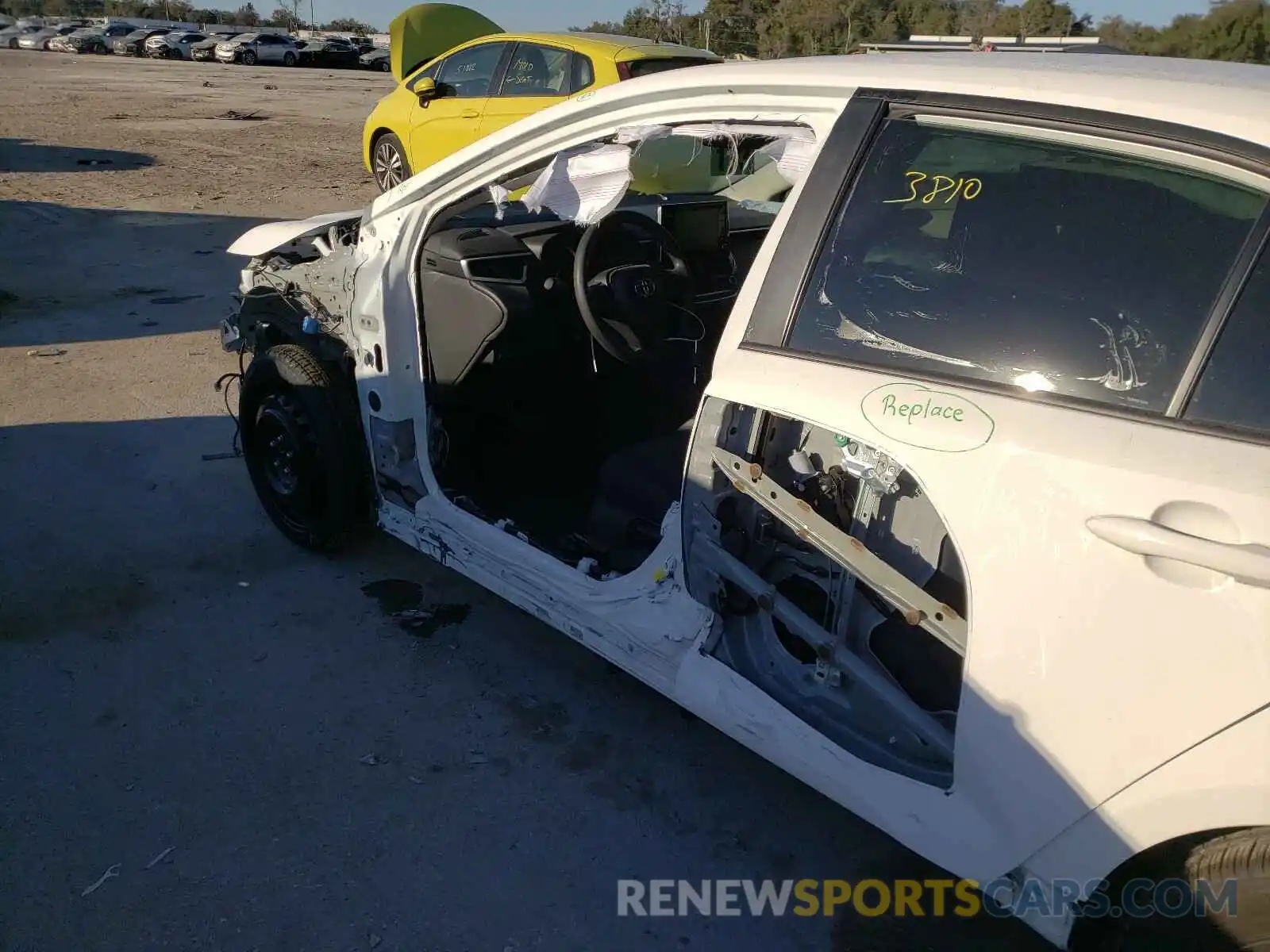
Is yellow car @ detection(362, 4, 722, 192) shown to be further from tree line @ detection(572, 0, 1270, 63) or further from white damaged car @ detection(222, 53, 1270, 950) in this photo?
tree line @ detection(572, 0, 1270, 63)

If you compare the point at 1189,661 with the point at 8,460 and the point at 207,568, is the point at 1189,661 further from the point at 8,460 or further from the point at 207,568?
the point at 8,460

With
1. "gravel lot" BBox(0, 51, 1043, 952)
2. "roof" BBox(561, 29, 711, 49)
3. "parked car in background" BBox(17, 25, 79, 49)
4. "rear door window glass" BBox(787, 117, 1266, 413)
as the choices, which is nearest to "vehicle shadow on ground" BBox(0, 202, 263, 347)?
"gravel lot" BBox(0, 51, 1043, 952)

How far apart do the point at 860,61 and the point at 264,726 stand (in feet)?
8.21


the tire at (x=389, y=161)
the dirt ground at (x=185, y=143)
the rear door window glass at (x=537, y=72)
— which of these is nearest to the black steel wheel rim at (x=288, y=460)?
the rear door window glass at (x=537, y=72)

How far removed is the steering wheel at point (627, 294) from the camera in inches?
122

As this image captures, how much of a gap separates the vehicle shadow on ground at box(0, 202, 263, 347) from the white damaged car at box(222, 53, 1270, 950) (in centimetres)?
498

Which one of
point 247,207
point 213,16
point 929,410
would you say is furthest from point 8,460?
point 213,16

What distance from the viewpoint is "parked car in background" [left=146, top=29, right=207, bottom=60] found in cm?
4556

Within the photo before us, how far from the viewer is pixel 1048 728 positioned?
170 cm

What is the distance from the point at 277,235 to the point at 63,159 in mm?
13676

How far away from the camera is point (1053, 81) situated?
6.16ft

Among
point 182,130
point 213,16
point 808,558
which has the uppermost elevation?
point 808,558

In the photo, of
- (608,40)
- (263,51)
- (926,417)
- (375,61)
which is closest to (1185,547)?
(926,417)

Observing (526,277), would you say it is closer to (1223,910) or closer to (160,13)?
(1223,910)
